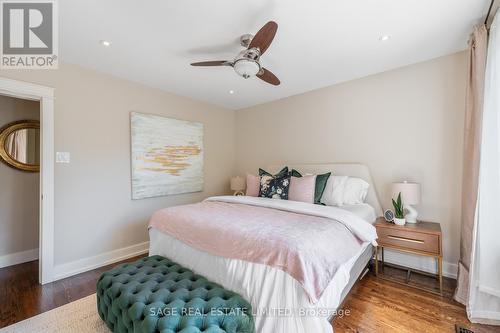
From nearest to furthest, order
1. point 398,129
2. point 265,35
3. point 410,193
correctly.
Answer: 1. point 265,35
2. point 410,193
3. point 398,129

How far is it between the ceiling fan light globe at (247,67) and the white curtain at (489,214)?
187 centimetres

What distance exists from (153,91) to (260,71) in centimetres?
203

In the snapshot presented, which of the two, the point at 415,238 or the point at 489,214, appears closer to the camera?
the point at 489,214

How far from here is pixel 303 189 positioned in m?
2.85

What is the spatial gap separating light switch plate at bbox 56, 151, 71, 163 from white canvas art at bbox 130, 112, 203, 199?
2.37 ft

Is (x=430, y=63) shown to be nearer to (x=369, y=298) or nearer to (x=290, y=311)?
(x=369, y=298)

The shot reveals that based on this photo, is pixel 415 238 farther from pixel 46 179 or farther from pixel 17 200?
pixel 17 200

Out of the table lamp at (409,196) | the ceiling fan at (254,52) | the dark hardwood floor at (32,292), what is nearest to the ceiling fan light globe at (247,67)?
the ceiling fan at (254,52)

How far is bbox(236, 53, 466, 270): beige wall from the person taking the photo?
2.45 m

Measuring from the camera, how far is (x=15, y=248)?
299 centimetres

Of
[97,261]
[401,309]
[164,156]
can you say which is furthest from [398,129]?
[97,261]

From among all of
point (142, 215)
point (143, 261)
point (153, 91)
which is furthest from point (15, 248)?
point (153, 91)

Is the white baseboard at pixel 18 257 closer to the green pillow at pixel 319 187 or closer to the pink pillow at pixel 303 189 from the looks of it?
the pink pillow at pixel 303 189

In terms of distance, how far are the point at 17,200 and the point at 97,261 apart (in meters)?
1.47
